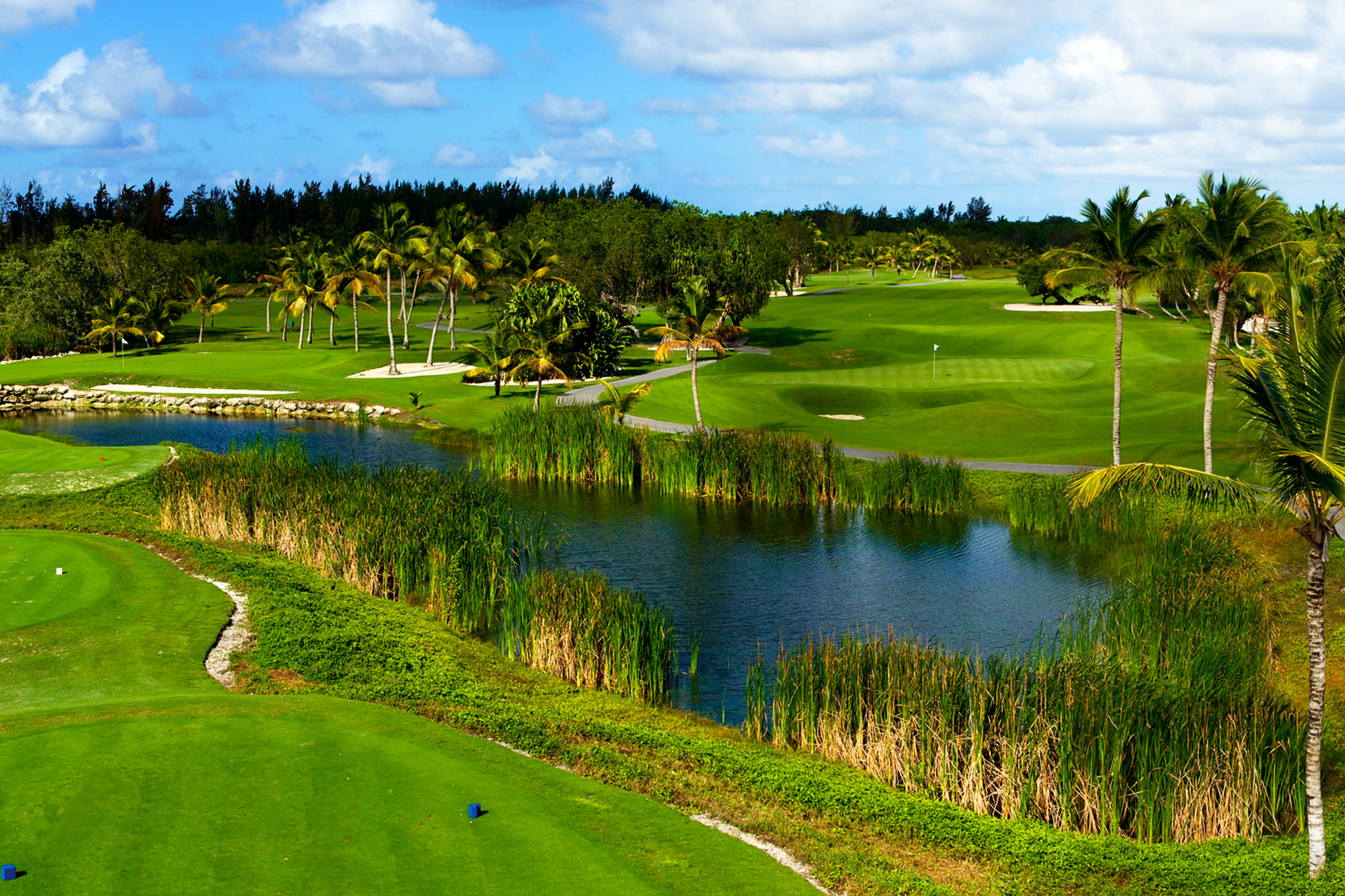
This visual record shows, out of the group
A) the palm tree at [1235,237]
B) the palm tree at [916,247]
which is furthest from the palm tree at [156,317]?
the palm tree at [916,247]

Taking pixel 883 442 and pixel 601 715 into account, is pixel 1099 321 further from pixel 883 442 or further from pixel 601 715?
pixel 601 715

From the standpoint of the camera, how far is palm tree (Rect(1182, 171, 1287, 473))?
1109 inches

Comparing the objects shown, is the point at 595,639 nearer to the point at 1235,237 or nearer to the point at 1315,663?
the point at 1315,663

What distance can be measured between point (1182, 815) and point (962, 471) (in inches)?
855

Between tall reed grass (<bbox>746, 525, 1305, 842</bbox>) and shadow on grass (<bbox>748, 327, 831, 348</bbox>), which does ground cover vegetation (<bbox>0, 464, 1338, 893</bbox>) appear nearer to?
tall reed grass (<bbox>746, 525, 1305, 842</bbox>)

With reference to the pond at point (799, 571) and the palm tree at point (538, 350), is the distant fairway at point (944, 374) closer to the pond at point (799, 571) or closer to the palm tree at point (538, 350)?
the palm tree at point (538, 350)

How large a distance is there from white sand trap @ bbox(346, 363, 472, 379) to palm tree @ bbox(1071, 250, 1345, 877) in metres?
54.9

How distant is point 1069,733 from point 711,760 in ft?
14.3

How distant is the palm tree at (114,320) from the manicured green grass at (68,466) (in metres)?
42.4

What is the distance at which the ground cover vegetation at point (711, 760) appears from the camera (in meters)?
10.8

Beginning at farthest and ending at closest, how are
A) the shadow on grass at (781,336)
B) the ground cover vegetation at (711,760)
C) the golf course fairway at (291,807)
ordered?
1. the shadow on grass at (781,336)
2. the ground cover vegetation at (711,760)
3. the golf course fairway at (291,807)

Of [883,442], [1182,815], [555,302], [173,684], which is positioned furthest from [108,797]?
[555,302]

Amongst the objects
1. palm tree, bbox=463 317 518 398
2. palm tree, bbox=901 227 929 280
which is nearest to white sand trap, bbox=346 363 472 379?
palm tree, bbox=463 317 518 398

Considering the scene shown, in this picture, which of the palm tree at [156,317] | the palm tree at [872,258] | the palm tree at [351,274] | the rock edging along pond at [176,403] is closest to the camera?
the rock edging along pond at [176,403]
